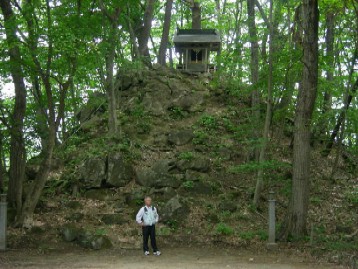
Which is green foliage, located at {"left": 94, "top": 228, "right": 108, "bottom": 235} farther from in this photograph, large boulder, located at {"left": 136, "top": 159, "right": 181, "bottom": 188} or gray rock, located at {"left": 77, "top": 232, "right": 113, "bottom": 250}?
large boulder, located at {"left": 136, "top": 159, "right": 181, "bottom": 188}

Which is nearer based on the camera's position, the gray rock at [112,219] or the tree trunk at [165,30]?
the gray rock at [112,219]

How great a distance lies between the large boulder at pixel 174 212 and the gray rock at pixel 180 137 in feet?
12.2

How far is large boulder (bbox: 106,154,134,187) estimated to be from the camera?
1301 cm

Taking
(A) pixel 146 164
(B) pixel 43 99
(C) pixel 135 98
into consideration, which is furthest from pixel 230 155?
(B) pixel 43 99

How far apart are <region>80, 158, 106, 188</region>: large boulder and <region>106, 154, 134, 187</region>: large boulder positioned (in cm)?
22

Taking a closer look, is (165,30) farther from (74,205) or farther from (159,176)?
(74,205)

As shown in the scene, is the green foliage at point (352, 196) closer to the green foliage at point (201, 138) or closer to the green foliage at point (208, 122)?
the green foliage at point (201, 138)

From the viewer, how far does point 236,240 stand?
10.7m

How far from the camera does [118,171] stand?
13.2 metres

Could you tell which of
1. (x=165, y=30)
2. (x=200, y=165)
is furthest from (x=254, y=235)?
(x=165, y=30)

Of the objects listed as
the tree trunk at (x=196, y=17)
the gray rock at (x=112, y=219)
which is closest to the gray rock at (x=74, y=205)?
the gray rock at (x=112, y=219)

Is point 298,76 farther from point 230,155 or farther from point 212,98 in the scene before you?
point 212,98

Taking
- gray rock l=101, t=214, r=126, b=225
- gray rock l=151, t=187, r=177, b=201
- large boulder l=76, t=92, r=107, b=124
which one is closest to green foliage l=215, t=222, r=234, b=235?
gray rock l=151, t=187, r=177, b=201

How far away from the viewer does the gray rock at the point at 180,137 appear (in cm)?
1538
